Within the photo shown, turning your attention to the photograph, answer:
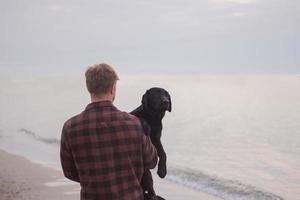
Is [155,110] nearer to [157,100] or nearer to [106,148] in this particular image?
[157,100]

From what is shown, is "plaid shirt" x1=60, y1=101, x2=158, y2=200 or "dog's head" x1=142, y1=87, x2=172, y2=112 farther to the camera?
"dog's head" x1=142, y1=87, x2=172, y2=112

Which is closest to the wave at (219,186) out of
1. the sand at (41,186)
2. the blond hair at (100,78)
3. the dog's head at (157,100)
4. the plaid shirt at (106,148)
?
the sand at (41,186)

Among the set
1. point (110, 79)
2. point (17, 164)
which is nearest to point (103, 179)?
point (110, 79)

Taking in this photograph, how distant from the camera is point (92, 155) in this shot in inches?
129

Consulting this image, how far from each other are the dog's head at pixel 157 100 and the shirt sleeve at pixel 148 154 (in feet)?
2.75

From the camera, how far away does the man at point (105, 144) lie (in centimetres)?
325

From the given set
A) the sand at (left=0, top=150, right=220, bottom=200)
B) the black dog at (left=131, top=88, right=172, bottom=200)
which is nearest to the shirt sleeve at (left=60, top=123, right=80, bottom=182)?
the black dog at (left=131, top=88, right=172, bottom=200)

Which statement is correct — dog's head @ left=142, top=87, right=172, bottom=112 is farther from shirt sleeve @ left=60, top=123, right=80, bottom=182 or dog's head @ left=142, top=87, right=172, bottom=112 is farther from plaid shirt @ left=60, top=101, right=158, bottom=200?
shirt sleeve @ left=60, top=123, right=80, bottom=182

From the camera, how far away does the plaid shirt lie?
3.25m

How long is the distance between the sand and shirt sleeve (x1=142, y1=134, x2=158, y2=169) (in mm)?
5150

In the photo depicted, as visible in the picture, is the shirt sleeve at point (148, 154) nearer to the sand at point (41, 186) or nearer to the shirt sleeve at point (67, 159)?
the shirt sleeve at point (67, 159)

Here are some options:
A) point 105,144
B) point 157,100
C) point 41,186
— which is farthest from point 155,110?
point 41,186

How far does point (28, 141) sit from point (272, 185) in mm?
9969

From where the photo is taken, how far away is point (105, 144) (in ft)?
10.7
